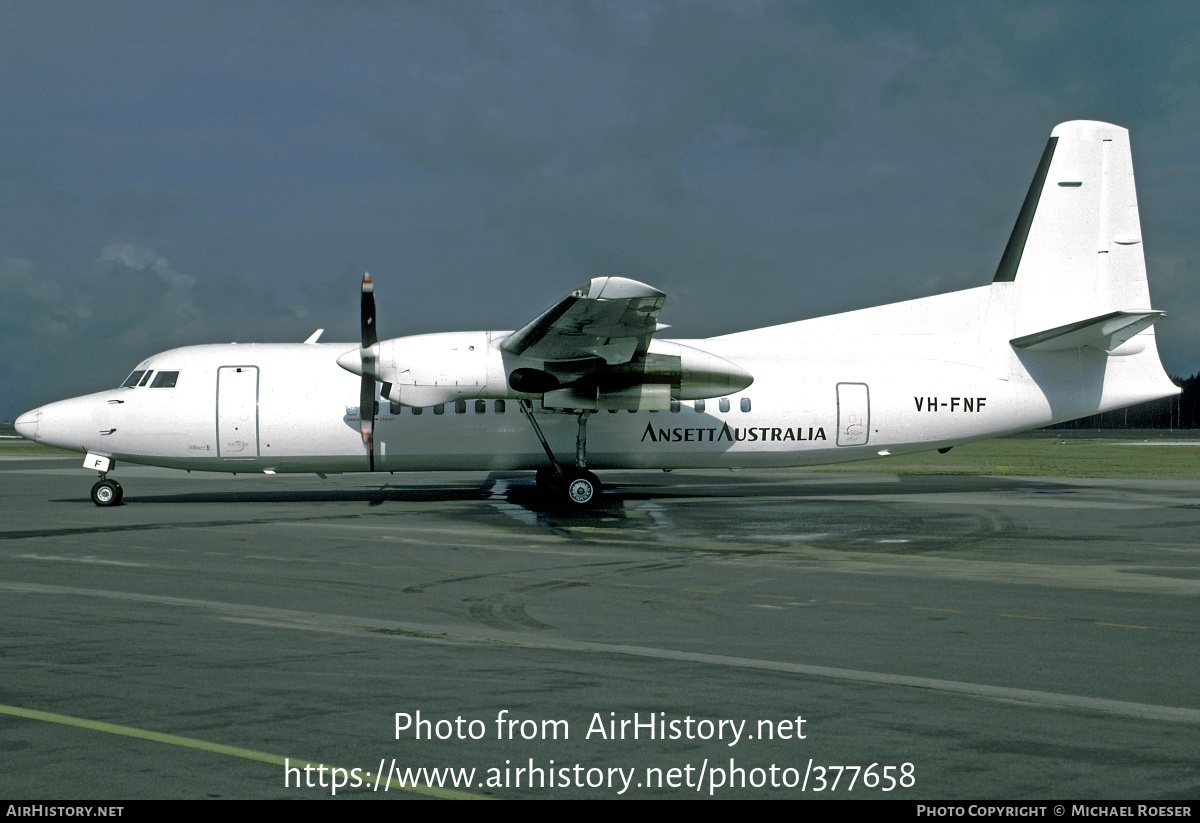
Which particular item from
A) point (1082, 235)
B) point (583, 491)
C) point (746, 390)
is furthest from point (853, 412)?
point (1082, 235)

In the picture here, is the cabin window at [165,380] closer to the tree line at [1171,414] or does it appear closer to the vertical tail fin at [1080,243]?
the vertical tail fin at [1080,243]

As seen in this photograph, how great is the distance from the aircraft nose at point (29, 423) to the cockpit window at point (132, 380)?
64.2 inches

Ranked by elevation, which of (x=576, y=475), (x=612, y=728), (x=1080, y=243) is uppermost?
(x=1080, y=243)

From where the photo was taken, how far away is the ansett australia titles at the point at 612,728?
226 inches

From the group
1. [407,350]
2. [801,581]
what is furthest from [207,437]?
[801,581]

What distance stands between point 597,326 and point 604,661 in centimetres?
1151

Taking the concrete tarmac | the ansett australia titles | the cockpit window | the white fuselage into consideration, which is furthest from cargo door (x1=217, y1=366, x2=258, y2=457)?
the ansett australia titles

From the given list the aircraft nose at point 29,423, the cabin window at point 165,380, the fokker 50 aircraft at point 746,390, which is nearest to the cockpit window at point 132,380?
the fokker 50 aircraft at point 746,390

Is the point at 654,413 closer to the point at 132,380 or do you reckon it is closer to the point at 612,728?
the point at 132,380

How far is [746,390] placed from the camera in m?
22.4

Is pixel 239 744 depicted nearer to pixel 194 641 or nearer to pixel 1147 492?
pixel 194 641
